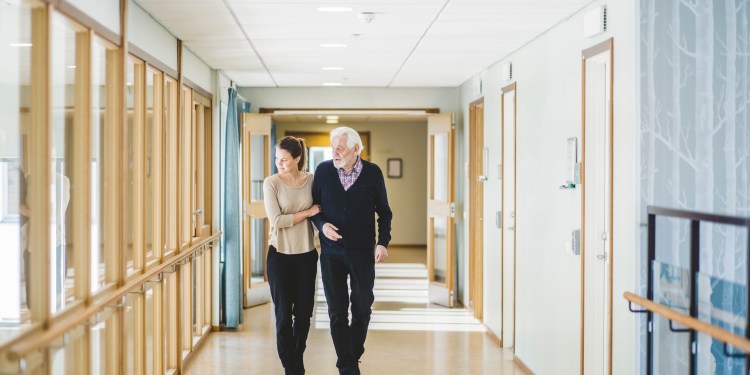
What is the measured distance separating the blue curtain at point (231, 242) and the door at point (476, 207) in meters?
2.45

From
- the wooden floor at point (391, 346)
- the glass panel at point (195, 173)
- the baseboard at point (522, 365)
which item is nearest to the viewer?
the baseboard at point (522, 365)

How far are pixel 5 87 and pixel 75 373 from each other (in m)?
7.18

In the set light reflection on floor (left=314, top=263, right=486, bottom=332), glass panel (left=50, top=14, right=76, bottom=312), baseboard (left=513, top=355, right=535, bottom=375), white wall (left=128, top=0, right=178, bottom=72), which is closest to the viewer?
glass panel (left=50, top=14, right=76, bottom=312)

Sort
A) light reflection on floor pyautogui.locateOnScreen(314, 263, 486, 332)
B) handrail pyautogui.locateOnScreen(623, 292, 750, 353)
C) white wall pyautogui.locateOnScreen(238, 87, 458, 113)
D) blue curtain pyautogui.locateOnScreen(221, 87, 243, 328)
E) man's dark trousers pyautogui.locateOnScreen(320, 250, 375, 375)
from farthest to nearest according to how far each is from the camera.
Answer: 1. white wall pyautogui.locateOnScreen(238, 87, 458, 113)
2. light reflection on floor pyautogui.locateOnScreen(314, 263, 486, 332)
3. blue curtain pyautogui.locateOnScreen(221, 87, 243, 328)
4. man's dark trousers pyautogui.locateOnScreen(320, 250, 375, 375)
5. handrail pyautogui.locateOnScreen(623, 292, 750, 353)

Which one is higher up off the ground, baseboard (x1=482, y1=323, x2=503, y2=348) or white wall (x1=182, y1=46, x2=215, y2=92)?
white wall (x1=182, y1=46, x2=215, y2=92)

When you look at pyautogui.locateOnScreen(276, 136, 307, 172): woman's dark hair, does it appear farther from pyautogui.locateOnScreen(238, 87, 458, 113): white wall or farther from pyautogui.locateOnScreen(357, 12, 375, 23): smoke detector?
pyautogui.locateOnScreen(238, 87, 458, 113): white wall

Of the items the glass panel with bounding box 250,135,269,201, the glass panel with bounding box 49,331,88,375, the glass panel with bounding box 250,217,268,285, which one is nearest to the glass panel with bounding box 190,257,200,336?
the glass panel with bounding box 49,331,88,375

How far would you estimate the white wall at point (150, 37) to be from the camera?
4262 mm

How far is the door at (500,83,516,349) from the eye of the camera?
617cm

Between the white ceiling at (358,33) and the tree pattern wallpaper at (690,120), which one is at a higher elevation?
the white ceiling at (358,33)

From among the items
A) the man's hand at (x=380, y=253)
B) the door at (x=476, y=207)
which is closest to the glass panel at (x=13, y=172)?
the man's hand at (x=380, y=253)

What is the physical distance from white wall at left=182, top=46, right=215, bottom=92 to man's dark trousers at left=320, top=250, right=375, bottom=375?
2.22 meters

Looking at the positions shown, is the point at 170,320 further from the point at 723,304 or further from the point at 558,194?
the point at 723,304

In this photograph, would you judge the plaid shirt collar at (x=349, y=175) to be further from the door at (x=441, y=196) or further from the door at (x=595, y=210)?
the door at (x=441, y=196)
